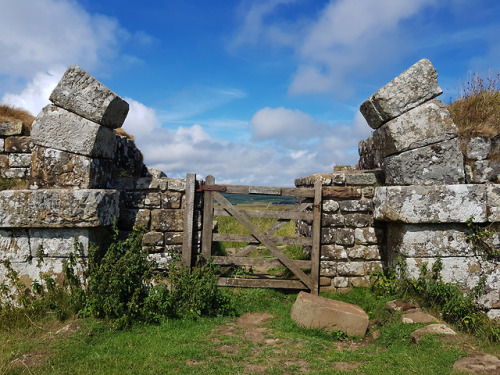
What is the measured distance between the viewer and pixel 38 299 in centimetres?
481

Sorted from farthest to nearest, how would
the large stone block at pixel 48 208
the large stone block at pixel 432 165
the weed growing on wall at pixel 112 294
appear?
1. the large stone block at pixel 432 165
2. the large stone block at pixel 48 208
3. the weed growing on wall at pixel 112 294

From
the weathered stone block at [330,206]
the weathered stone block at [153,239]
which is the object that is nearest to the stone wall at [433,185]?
the weathered stone block at [330,206]

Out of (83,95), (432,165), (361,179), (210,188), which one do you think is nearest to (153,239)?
(210,188)

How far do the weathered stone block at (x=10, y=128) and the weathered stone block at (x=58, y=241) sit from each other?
58.2 inches

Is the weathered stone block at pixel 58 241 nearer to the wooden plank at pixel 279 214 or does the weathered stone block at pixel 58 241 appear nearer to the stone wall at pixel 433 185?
the wooden plank at pixel 279 214

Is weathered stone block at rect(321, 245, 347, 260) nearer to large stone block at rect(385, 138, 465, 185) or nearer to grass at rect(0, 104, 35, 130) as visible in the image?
large stone block at rect(385, 138, 465, 185)

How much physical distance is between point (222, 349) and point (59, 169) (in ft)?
10.6

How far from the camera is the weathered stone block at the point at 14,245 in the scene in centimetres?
A: 488

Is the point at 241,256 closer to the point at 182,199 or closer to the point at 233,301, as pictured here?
the point at 233,301

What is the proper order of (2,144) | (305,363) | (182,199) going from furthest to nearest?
(182,199) → (2,144) → (305,363)

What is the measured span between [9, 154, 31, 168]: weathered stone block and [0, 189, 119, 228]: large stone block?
0.55m

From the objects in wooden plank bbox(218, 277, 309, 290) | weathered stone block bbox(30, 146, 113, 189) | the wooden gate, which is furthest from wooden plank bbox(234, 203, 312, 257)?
weathered stone block bbox(30, 146, 113, 189)

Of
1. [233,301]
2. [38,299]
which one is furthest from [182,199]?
[38,299]

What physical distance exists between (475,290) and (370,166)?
10.1 feet
